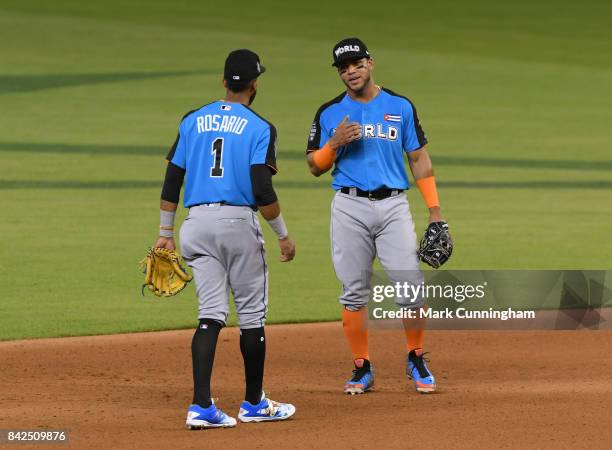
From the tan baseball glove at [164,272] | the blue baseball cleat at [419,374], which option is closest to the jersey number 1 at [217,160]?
the tan baseball glove at [164,272]

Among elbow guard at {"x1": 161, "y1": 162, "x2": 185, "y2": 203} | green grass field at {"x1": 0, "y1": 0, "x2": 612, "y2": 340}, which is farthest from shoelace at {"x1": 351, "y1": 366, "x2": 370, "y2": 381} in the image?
green grass field at {"x1": 0, "y1": 0, "x2": 612, "y2": 340}

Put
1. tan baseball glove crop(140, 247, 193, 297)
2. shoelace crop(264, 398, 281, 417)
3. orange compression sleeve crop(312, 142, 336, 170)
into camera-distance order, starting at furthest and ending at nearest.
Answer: orange compression sleeve crop(312, 142, 336, 170) → tan baseball glove crop(140, 247, 193, 297) → shoelace crop(264, 398, 281, 417)

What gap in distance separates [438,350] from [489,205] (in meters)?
8.44

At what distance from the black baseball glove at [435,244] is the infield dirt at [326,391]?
0.82 meters

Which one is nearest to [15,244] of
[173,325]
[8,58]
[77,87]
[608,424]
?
[173,325]

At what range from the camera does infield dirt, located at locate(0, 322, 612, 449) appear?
24.5 feet

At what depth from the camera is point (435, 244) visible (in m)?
8.70

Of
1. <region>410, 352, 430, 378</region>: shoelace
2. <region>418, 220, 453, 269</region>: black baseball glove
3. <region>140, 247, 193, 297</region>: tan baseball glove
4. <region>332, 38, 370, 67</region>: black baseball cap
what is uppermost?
<region>332, 38, 370, 67</region>: black baseball cap

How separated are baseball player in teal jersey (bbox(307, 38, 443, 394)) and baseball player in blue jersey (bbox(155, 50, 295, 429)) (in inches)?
37.9

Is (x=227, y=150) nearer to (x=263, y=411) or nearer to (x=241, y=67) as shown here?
(x=241, y=67)

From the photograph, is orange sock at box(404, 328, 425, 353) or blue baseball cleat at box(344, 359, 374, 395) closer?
blue baseball cleat at box(344, 359, 374, 395)

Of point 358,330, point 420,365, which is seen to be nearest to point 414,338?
point 420,365

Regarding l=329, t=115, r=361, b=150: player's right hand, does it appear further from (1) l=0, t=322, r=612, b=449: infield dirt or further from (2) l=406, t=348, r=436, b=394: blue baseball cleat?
(1) l=0, t=322, r=612, b=449: infield dirt

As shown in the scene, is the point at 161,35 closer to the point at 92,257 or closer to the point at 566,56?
the point at 566,56
